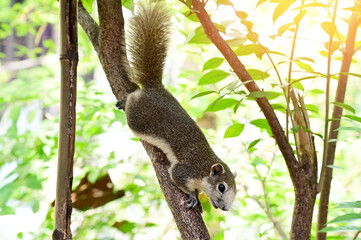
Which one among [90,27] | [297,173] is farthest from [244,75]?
[90,27]

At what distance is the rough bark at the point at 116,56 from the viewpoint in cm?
138

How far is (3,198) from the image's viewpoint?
5.34 feet

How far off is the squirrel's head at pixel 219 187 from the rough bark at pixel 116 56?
16.3 inches

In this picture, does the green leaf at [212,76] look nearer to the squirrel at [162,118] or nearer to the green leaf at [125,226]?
the squirrel at [162,118]

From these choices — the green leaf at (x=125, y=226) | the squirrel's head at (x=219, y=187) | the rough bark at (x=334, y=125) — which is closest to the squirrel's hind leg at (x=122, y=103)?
the squirrel's head at (x=219, y=187)

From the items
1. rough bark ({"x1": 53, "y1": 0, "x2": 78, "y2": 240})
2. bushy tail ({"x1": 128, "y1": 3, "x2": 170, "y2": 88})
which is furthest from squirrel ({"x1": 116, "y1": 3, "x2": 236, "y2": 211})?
rough bark ({"x1": 53, "y1": 0, "x2": 78, "y2": 240})

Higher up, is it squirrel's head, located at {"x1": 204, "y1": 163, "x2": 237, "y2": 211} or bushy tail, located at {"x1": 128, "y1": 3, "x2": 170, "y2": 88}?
bushy tail, located at {"x1": 128, "y1": 3, "x2": 170, "y2": 88}

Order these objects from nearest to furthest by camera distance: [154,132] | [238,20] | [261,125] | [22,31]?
[238,20] → [261,125] → [154,132] → [22,31]

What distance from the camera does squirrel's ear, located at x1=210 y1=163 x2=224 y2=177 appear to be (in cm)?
192

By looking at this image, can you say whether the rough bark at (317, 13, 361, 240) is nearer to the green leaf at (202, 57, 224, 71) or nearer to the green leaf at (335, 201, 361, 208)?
the green leaf at (335, 201, 361, 208)

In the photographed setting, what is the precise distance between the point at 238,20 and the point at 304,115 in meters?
0.37

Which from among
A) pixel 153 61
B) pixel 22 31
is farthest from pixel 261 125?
pixel 22 31

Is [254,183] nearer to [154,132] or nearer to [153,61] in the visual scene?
[154,132]

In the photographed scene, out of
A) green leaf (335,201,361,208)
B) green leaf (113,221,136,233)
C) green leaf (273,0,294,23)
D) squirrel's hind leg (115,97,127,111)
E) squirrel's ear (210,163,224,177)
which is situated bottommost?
green leaf (335,201,361,208)
